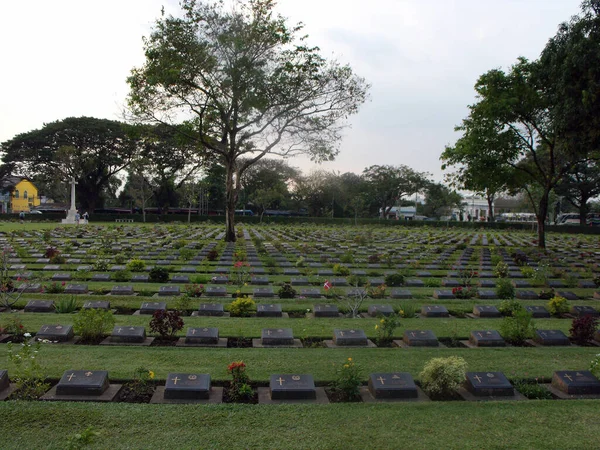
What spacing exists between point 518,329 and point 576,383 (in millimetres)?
2081

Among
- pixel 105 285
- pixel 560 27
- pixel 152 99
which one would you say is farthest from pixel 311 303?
pixel 152 99

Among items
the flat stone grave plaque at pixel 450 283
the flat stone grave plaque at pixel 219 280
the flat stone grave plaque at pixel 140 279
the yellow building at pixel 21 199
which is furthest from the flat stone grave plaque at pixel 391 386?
the yellow building at pixel 21 199

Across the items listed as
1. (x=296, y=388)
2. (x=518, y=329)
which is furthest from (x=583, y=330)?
(x=296, y=388)

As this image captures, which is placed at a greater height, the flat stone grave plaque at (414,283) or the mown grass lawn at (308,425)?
the flat stone grave plaque at (414,283)

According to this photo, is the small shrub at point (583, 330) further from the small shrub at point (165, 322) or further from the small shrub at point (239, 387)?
the small shrub at point (165, 322)

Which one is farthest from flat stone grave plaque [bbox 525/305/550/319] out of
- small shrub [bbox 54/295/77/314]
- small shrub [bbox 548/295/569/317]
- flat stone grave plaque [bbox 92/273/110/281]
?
flat stone grave plaque [bbox 92/273/110/281]

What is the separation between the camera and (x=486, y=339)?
7.41 meters

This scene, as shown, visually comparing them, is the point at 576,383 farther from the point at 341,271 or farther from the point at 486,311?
the point at 341,271

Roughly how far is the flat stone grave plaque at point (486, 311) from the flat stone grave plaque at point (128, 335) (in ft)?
22.7

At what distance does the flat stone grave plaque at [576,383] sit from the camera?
5.45 m

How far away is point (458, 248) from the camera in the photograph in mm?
24047

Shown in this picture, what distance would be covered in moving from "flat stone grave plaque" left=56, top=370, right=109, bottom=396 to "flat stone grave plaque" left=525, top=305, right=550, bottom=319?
8.59 metres

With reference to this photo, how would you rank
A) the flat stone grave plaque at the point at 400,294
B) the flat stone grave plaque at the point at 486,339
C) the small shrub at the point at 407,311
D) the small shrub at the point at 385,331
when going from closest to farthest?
the small shrub at the point at 385,331 → the flat stone grave plaque at the point at 486,339 → the small shrub at the point at 407,311 → the flat stone grave plaque at the point at 400,294

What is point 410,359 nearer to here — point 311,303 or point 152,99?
point 311,303
